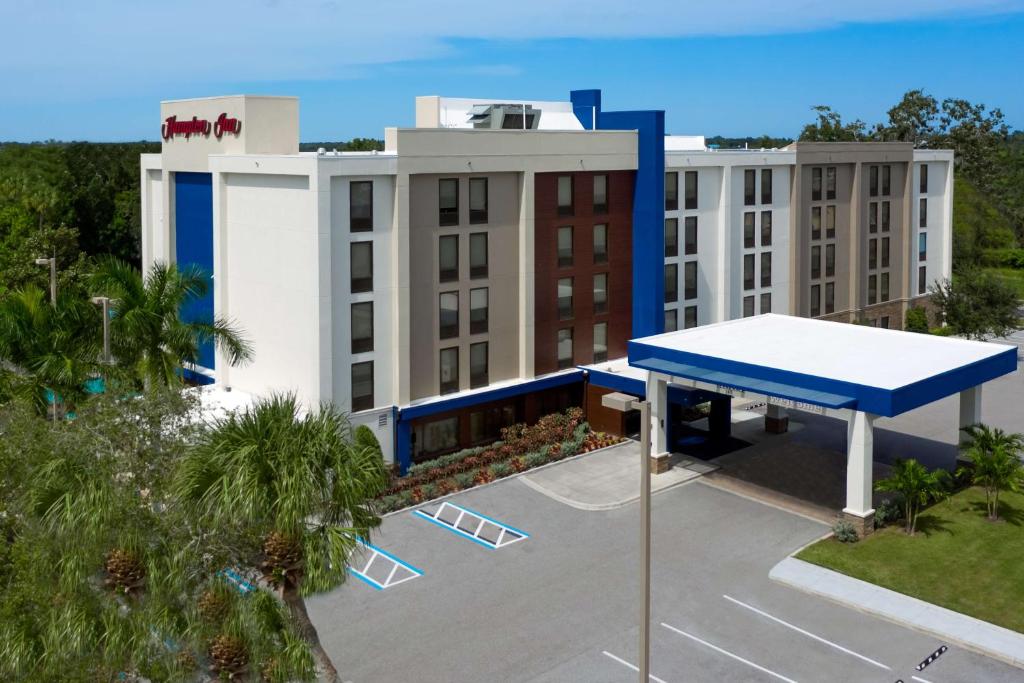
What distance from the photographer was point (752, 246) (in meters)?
52.5

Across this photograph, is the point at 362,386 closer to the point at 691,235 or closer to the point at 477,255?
the point at 477,255

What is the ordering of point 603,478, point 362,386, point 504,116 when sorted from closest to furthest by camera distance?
point 362,386
point 603,478
point 504,116

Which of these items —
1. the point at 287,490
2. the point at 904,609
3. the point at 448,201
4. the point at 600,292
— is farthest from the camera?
the point at 600,292

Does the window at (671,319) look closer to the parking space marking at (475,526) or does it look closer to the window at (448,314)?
the window at (448,314)

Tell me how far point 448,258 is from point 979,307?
3327cm

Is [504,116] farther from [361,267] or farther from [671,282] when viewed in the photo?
[361,267]

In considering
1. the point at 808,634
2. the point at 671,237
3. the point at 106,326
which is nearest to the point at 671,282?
the point at 671,237

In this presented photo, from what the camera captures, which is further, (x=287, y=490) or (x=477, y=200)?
(x=477, y=200)

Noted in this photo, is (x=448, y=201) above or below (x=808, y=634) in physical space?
above

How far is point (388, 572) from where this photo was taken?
3123cm

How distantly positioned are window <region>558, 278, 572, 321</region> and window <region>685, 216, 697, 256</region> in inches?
299

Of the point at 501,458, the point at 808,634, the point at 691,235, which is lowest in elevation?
the point at 808,634

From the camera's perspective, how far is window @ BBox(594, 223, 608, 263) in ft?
149

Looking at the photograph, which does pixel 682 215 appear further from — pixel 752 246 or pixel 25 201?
pixel 25 201
